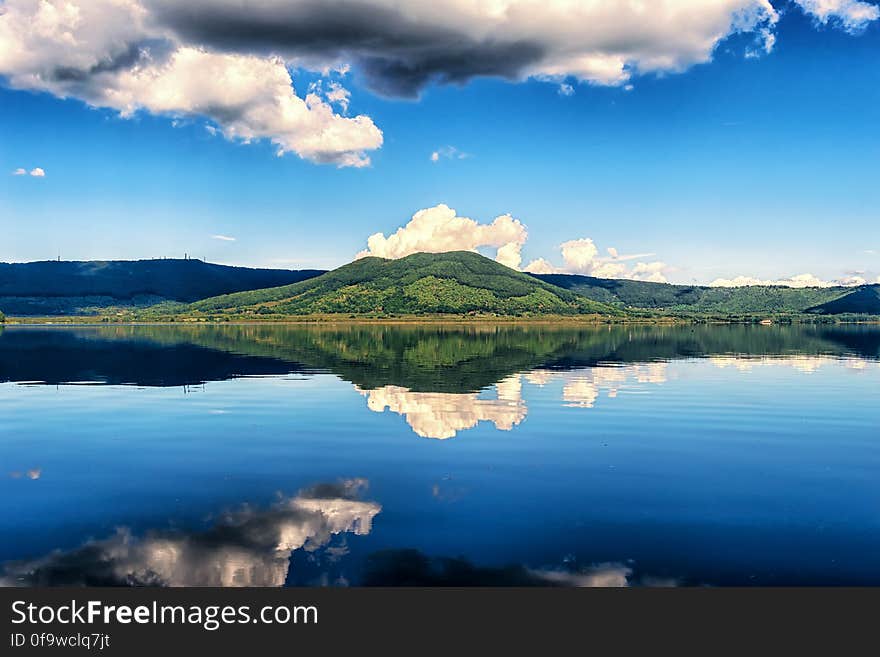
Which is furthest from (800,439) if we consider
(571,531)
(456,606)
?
(456,606)

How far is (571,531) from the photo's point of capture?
932 inches

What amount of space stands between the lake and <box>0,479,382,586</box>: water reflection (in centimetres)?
9

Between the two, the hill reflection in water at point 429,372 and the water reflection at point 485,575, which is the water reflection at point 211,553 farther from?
the hill reflection in water at point 429,372

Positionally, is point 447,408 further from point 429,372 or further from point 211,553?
point 211,553

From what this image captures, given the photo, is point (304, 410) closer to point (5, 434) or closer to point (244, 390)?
point (244, 390)

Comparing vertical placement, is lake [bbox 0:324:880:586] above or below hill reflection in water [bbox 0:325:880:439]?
below

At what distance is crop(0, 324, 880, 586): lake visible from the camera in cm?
2052

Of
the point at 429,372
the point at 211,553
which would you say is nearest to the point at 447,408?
the point at 429,372

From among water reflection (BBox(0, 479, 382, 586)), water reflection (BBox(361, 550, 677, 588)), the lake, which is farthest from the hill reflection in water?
water reflection (BBox(361, 550, 677, 588))

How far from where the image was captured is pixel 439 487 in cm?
2952

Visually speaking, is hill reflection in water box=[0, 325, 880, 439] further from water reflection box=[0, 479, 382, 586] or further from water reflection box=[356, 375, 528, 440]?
water reflection box=[0, 479, 382, 586]

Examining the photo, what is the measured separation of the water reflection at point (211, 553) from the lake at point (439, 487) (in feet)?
0.29

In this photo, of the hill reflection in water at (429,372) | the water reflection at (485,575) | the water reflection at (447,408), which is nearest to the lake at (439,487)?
the water reflection at (485,575)

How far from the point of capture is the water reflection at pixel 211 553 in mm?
19547
